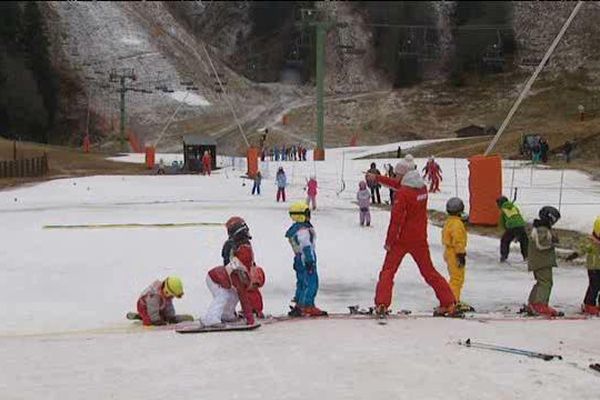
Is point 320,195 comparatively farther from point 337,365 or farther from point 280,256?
point 337,365

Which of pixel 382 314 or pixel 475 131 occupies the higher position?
pixel 475 131

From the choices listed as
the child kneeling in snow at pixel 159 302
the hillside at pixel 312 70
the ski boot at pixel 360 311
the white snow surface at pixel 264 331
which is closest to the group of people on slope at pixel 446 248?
the ski boot at pixel 360 311

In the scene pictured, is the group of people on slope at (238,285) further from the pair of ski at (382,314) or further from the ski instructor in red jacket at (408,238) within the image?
the ski instructor in red jacket at (408,238)

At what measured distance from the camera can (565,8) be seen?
4594 inches

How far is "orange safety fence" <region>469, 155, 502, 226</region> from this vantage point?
62.2 ft

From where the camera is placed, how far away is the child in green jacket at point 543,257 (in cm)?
914

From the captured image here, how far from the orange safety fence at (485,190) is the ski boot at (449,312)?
10470 mm

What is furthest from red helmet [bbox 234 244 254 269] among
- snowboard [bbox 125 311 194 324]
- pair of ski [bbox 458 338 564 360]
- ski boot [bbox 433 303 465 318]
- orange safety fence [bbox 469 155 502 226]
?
orange safety fence [bbox 469 155 502 226]

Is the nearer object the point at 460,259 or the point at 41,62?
the point at 460,259

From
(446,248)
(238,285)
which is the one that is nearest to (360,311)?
(446,248)

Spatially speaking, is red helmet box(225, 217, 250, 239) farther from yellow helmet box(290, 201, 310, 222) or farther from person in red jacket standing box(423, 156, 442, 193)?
person in red jacket standing box(423, 156, 442, 193)

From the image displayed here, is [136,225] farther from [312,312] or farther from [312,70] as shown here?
[312,70]

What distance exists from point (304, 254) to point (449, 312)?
1.72 meters

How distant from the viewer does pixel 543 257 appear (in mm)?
9219
